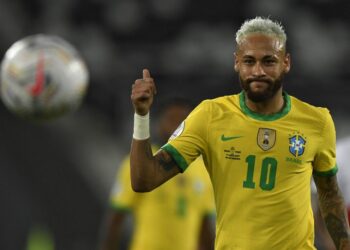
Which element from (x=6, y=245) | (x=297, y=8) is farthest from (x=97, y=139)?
(x=297, y=8)

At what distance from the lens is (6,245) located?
39.3 ft

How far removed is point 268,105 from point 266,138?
18 cm

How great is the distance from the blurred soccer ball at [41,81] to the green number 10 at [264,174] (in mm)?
2927

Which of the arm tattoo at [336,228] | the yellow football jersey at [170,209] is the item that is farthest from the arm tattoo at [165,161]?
the yellow football jersey at [170,209]

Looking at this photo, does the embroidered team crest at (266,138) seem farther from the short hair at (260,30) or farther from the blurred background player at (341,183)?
the blurred background player at (341,183)

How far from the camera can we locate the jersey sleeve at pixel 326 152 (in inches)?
206

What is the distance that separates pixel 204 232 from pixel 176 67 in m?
3.71

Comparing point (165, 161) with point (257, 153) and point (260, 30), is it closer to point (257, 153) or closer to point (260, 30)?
point (257, 153)

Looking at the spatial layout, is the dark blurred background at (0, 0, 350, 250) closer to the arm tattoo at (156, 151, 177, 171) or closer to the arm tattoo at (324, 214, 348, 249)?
the arm tattoo at (324, 214, 348, 249)

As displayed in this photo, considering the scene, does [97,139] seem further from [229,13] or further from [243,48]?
[243,48]

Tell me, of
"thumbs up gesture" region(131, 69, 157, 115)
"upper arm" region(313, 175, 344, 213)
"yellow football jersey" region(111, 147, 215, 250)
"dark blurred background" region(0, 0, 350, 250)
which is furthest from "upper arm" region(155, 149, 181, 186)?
"dark blurred background" region(0, 0, 350, 250)

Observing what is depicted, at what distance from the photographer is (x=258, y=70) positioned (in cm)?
501

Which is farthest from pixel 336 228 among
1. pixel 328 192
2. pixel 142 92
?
pixel 142 92

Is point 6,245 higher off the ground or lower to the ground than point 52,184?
lower
